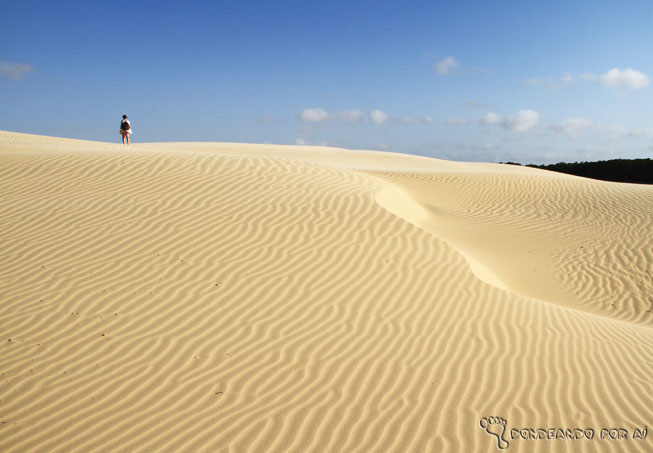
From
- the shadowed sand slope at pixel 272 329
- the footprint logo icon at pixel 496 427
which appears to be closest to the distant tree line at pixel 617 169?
the shadowed sand slope at pixel 272 329

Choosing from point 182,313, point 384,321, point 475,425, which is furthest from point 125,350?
point 475,425

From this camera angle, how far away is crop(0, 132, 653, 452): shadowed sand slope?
3.76 meters

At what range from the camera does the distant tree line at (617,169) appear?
3434cm

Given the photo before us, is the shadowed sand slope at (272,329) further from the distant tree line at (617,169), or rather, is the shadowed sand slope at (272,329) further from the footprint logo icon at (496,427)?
the distant tree line at (617,169)

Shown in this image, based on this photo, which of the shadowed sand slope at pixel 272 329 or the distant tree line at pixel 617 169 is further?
the distant tree line at pixel 617 169

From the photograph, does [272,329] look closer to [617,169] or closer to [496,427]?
[496,427]

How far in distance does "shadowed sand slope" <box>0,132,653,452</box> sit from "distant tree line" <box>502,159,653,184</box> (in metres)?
30.8

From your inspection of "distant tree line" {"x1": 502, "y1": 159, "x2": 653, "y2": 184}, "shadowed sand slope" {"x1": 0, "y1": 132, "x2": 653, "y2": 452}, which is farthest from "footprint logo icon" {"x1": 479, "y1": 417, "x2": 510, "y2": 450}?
"distant tree line" {"x1": 502, "y1": 159, "x2": 653, "y2": 184}

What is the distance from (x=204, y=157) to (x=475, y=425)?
9.18 meters

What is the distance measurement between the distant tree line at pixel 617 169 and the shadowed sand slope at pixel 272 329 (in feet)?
101

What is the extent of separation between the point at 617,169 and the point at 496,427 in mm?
40667

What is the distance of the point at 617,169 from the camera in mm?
37000

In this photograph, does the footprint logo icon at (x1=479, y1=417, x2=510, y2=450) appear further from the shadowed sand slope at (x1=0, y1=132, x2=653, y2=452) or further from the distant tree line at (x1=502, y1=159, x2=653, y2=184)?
the distant tree line at (x1=502, y1=159, x2=653, y2=184)

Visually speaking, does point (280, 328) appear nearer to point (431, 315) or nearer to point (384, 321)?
point (384, 321)
